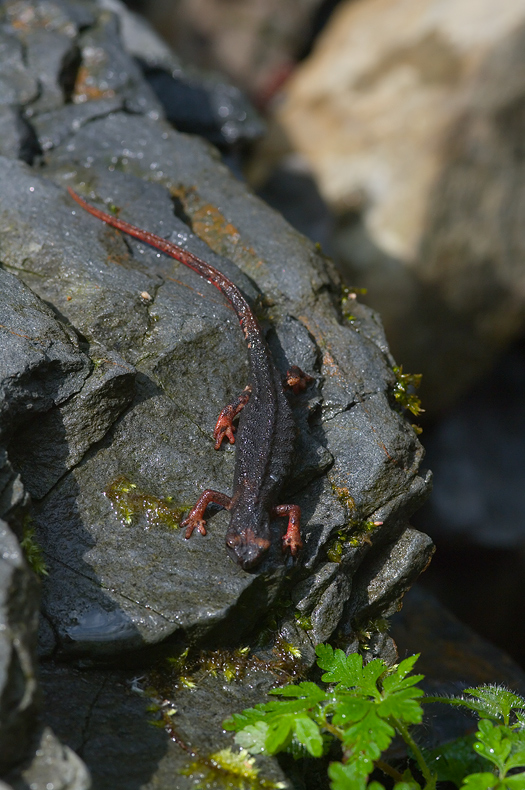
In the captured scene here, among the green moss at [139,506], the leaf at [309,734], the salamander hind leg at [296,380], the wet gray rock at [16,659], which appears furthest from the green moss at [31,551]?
the salamander hind leg at [296,380]

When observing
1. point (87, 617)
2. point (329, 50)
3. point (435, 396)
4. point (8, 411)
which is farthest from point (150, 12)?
point (87, 617)

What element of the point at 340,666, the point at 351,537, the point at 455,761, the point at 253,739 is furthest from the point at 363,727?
the point at 351,537

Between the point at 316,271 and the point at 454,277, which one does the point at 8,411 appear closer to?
the point at 316,271

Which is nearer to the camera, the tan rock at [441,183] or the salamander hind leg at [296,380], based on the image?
the salamander hind leg at [296,380]

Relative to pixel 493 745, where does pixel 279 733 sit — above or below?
below

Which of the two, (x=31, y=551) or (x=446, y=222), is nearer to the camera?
(x=31, y=551)

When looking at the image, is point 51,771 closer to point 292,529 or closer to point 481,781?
point 292,529

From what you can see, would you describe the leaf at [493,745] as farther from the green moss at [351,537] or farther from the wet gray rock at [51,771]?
the wet gray rock at [51,771]
